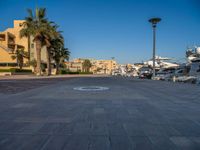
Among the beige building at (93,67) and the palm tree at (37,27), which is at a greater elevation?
the palm tree at (37,27)

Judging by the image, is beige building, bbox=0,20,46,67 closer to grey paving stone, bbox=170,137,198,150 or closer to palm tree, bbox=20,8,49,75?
palm tree, bbox=20,8,49,75

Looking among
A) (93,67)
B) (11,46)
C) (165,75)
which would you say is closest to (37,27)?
(165,75)

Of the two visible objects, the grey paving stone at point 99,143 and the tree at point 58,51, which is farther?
the tree at point 58,51

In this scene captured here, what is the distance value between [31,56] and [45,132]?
60396 millimetres

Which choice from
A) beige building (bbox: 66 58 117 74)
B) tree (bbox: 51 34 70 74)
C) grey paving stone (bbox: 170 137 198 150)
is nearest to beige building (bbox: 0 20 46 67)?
tree (bbox: 51 34 70 74)

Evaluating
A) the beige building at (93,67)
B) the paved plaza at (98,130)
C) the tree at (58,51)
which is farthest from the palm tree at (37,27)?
the beige building at (93,67)

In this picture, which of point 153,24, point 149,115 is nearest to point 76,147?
point 149,115

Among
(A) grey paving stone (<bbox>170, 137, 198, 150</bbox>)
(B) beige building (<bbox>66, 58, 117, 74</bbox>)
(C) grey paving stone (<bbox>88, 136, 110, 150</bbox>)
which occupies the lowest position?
(A) grey paving stone (<bbox>170, 137, 198, 150</bbox>)

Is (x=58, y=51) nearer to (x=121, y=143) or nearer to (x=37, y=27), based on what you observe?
(x=37, y=27)

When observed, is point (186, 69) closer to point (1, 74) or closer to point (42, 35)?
point (42, 35)

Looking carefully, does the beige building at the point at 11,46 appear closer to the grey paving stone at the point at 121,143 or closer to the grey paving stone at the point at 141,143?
the grey paving stone at the point at 121,143

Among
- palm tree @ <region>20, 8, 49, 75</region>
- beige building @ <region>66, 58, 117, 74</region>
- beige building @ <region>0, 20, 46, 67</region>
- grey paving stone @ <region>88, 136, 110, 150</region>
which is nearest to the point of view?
grey paving stone @ <region>88, 136, 110, 150</region>

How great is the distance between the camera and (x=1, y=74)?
3897cm

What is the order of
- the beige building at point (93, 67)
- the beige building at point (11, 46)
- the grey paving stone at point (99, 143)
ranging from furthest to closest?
1. the beige building at point (93, 67)
2. the beige building at point (11, 46)
3. the grey paving stone at point (99, 143)
